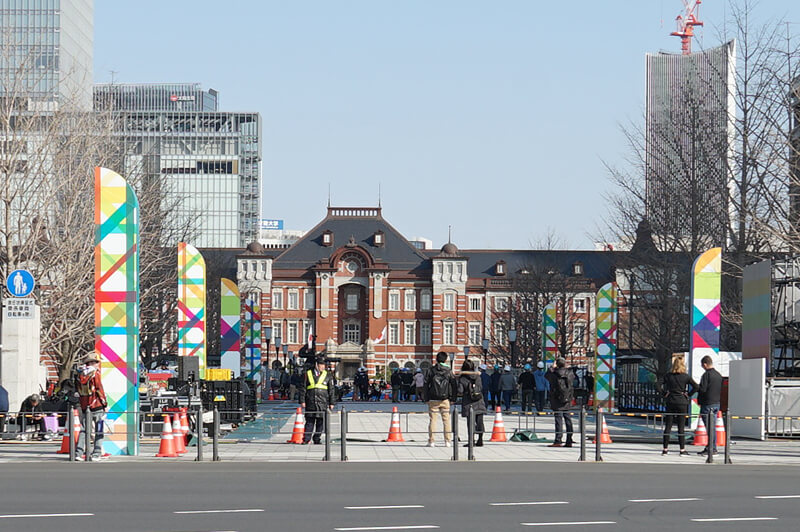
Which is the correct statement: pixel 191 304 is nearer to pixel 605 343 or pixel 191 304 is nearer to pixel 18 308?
pixel 18 308

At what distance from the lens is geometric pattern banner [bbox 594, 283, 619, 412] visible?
144 ft

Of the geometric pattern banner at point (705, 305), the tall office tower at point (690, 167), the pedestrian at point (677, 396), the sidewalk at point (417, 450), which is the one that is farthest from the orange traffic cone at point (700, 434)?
the tall office tower at point (690, 167)

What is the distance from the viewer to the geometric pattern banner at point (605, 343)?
144ft

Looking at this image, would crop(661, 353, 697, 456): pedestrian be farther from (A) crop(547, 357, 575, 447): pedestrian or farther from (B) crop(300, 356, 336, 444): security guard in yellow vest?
(B) crop(300, 356, 336, 444): security guard in yellow vest

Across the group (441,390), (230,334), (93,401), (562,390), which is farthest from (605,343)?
(93,401)

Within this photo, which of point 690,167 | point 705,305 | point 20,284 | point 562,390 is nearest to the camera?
point 562,390

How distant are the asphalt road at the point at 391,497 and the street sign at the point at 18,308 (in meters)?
9.24

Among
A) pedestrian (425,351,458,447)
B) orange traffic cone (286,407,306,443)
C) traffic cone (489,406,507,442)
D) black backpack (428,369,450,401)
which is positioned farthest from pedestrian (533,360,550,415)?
black backpack (428,369,450,401)

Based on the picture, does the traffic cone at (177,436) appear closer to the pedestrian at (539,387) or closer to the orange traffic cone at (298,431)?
the orange traffic cone at (298,431)

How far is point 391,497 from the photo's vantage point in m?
16.2

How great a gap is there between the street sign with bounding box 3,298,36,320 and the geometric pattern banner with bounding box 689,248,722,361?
14433mm

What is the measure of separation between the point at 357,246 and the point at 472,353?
15201 mm

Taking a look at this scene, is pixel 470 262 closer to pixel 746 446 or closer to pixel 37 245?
pixel 37 245

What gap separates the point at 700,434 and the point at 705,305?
4.80 m
